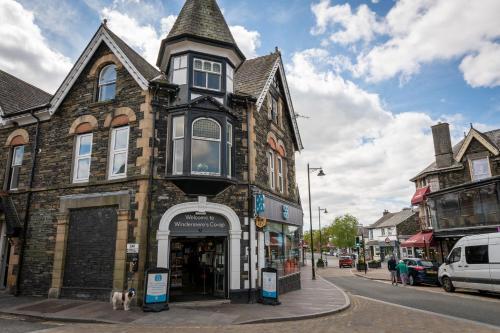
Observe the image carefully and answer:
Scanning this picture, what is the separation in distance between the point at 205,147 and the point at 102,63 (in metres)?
6.28

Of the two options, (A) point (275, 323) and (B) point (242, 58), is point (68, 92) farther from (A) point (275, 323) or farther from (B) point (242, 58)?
(A) point (275, 323)

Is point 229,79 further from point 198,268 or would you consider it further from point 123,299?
point 123,299

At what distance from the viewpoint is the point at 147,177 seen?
1198 centimetres

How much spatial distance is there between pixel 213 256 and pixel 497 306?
10.6 meters

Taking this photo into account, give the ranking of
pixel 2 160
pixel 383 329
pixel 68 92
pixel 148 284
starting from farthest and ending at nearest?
pixel 2 160, pixel 68 92, pixel 148 284, pixel 383 329

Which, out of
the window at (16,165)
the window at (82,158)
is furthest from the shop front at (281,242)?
the window at (16,165)

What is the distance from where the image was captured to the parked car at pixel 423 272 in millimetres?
19562

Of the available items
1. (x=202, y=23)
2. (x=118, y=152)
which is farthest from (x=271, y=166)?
(x=202, y=23)

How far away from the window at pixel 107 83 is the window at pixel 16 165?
17.9 feet

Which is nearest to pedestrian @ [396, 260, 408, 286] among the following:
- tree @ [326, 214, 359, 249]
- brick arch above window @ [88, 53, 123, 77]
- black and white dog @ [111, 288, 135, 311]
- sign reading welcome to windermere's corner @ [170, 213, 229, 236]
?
sign reading welcome to windermere's corner @ [170, 213, 229, 236]

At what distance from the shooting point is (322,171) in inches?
1050

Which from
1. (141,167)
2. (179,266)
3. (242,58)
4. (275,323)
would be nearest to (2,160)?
(141,167)

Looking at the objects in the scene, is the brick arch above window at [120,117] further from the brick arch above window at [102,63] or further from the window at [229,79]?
the window at [229,79]

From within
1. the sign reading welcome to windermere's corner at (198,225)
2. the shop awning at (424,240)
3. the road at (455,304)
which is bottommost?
the road at (455,304)
